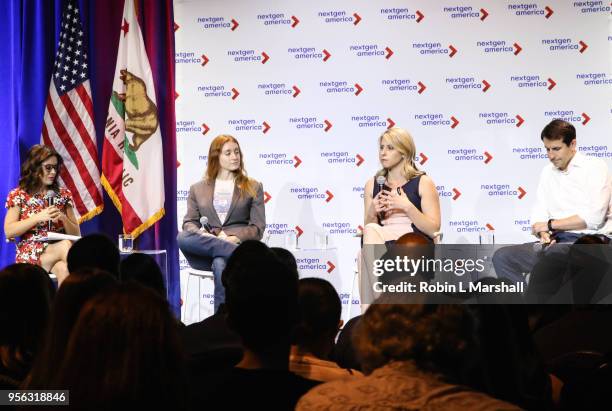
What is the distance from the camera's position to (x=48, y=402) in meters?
1.35

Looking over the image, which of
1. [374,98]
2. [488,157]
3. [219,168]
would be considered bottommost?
[219,168]

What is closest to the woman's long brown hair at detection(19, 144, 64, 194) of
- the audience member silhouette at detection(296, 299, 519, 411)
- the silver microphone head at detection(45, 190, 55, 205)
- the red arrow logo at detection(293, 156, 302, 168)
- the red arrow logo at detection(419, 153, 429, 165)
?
the silver microphone head at detection(45, 190, 55, 205)

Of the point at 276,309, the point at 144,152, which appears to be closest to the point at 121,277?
the point at 276,309

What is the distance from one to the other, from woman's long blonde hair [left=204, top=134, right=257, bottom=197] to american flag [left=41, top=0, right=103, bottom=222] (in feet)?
4.11

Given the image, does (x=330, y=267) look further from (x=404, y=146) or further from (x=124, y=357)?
(x=124, y=357)

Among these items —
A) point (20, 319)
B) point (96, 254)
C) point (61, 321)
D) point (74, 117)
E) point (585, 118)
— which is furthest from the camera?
point (585, 118)

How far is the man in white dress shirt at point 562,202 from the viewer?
572 centimetres

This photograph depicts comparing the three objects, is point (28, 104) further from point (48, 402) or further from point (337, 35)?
point (48, 402)

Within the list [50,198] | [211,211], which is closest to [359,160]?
[211,211]

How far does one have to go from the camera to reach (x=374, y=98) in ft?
23.5

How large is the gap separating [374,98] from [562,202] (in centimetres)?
208

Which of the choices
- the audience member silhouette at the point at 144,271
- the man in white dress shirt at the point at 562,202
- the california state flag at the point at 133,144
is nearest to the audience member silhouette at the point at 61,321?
the audience member silhouette at the point at 144,271

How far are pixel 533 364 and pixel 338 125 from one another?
17.3 ft

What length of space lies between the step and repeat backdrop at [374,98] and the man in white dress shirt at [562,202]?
40.9 inches
